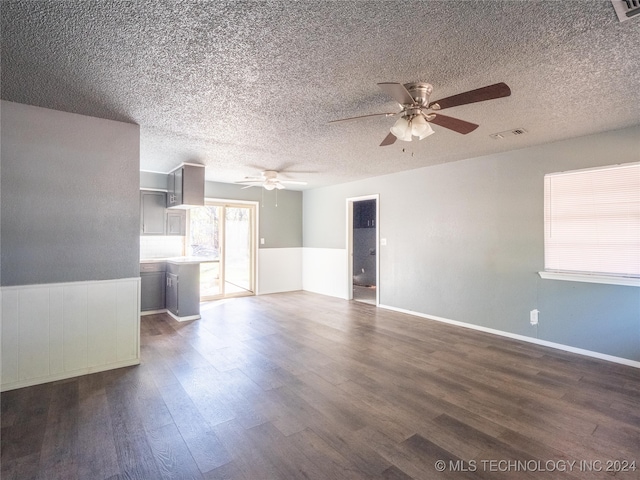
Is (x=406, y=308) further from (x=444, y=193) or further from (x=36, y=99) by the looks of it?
(x=36, y=99)

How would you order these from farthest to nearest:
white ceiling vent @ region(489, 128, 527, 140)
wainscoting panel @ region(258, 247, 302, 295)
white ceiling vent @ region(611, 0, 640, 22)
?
wainscoting panel @ region(258, 247, 302, 295) → white ceiling vent @ region(489, 128, 527, 140) → white ceiling vent @ region(611, 0, 640, 22)

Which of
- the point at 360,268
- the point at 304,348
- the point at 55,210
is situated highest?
the point at 55,210

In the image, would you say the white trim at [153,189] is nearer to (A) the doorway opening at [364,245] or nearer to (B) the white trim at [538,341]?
(A) the doorway opening at [364,245]

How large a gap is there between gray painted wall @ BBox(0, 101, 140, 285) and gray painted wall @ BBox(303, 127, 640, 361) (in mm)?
4106

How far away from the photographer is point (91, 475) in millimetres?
1662

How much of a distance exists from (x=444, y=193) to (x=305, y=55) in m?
3.53

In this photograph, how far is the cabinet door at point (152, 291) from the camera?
5.18 m

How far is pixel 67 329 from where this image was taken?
285cm

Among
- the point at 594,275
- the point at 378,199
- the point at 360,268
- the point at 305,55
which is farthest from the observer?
the point at 360,268

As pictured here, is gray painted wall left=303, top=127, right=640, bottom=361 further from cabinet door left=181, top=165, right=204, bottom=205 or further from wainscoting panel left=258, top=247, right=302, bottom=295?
cabinet door left=181, top=165, right=204, bottom=205

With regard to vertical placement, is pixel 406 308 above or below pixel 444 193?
below

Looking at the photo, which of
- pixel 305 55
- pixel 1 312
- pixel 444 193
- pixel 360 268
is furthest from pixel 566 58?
pixel 360 268

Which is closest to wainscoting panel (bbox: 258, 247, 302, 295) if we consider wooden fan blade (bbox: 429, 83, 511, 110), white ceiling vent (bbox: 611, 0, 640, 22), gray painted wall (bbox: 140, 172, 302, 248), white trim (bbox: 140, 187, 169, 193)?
gray painted wall (bbox: 140, 172, 302, 248)

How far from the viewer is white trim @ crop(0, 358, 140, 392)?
8.57 ft
